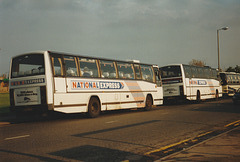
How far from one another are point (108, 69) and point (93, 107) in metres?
2.64

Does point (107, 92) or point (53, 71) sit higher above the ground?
point (53, 71)

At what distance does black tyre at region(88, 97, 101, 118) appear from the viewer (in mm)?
15017

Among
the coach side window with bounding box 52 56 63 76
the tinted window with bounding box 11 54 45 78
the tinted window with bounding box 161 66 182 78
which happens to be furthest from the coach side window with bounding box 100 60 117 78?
the tinted window with bounding box 161 66 182 78

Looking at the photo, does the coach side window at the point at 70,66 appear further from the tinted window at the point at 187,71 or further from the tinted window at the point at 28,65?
the tinted window at the point at 187,71

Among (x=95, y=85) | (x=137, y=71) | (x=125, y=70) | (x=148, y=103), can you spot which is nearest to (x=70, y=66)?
(x=95, y=85)

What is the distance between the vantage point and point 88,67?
1538 cm

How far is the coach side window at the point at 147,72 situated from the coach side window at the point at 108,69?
3.48 m

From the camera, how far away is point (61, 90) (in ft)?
43.9

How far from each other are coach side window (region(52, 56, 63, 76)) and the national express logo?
889mm

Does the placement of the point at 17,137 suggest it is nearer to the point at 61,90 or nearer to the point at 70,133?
the point at 70,133

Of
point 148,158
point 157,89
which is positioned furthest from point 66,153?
point 157,89

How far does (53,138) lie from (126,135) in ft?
7.28

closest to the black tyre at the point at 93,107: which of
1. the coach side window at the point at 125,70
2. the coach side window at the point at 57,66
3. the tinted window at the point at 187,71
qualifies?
the coach side window at the point at 57,66

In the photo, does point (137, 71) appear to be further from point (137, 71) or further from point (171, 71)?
point (171, 71)
